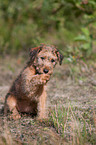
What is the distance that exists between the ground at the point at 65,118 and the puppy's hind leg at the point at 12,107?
4.4 inches

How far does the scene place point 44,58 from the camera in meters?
4.04

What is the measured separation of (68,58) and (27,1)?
6130 millimetres

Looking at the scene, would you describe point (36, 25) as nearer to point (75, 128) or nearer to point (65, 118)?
point (65, 118)

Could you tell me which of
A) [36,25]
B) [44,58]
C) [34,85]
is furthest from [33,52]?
[36,25]

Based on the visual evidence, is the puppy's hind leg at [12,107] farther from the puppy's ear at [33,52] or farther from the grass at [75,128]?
the puppy's ear at [33,52]

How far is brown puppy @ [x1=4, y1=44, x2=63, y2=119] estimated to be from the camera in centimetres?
399

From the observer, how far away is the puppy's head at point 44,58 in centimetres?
395

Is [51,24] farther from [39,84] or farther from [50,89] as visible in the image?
[39,84]

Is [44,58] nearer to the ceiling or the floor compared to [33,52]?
nearer to the floor

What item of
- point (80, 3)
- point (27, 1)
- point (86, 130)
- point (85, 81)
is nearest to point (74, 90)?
point (85, 81)

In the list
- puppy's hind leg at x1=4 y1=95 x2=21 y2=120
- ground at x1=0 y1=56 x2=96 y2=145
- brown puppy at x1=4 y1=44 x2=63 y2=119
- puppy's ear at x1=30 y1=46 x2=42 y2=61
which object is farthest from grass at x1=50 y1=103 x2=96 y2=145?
puppy's ear at x1=30 y1=46 x2=42 y2=61

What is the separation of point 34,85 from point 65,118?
0.82 m

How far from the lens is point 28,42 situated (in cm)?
1056

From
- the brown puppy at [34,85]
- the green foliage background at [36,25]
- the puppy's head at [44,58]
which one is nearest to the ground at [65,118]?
the brown puppy at [34,85]
